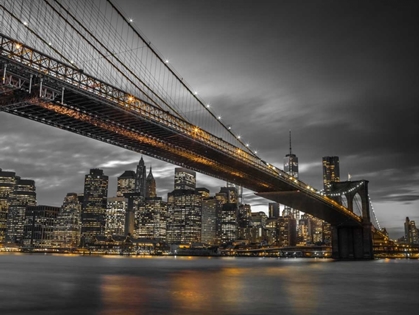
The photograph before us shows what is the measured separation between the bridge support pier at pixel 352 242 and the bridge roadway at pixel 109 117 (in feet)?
87.5

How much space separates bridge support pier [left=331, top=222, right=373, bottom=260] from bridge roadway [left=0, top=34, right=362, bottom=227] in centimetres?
2668

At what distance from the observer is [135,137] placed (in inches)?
1617

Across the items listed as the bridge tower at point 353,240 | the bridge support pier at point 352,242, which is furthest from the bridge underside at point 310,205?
the bridge support pier at point 352,242

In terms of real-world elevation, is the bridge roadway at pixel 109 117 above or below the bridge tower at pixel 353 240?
above

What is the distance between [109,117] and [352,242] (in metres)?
64.1

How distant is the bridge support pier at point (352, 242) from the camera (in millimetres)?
85188

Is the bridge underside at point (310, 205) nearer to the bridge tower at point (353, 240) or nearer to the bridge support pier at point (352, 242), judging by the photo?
the bridge tower at point (353, 240)

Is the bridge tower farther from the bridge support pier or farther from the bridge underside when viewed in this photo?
the bridge underside

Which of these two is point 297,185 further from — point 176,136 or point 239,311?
point 239,311

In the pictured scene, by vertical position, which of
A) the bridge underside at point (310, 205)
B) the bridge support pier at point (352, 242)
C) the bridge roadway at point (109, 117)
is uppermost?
the bridge roadway at point (109, 117)

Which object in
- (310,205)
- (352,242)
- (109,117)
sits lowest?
(352,242)

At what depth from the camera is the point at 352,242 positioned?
86812mm

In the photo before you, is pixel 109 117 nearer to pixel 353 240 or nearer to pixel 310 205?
pixel 310 205

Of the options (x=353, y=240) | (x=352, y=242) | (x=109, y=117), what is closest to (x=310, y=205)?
(x=353, y=240)
